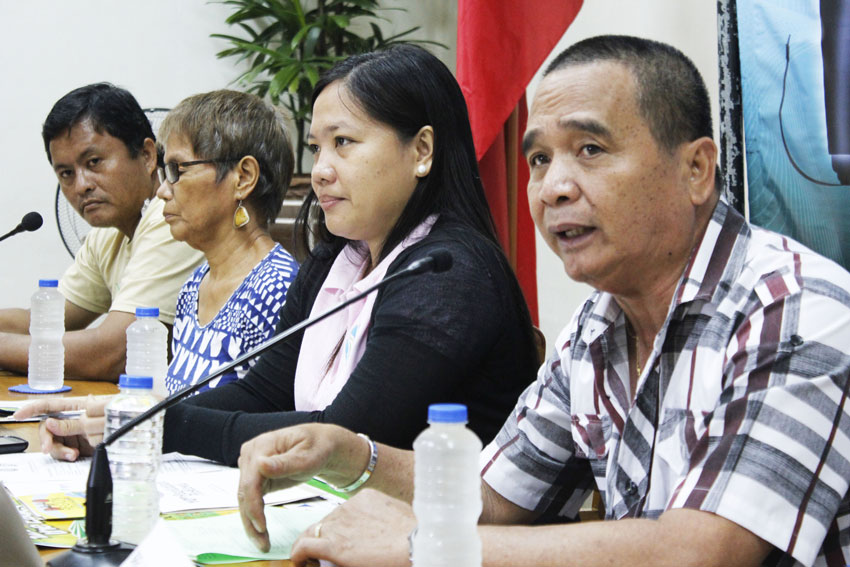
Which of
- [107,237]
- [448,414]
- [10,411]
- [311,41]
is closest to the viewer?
[448,414]

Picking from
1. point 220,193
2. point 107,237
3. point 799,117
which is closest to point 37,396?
point 220,193

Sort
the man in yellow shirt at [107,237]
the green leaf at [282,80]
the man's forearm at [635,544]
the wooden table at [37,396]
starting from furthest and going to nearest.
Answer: the green leaf at [282,80], the man in yellow shirt at [107,237], the wooden table at [37,396], the man's forearm at [635,544]

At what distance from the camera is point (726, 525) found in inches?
34.8

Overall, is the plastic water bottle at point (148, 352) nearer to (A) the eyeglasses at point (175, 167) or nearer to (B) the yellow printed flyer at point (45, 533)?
(A) the eyeglasses at point (175, 167)

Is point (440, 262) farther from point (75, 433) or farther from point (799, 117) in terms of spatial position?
point (799, 117)

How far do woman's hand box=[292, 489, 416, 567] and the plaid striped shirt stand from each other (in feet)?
0.85

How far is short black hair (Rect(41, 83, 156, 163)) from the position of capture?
277 centimetres

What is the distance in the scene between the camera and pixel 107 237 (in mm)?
2973

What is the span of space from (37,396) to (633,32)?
5.76 ft

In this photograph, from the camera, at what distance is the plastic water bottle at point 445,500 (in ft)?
2.62

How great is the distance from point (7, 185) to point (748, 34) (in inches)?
120

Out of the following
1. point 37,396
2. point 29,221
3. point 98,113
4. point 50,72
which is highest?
point 50,72

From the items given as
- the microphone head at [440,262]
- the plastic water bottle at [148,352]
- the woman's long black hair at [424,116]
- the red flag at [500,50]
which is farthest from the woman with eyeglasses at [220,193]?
the microphone head at [440,262]

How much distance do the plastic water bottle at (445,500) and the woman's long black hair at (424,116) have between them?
803 millimetres
